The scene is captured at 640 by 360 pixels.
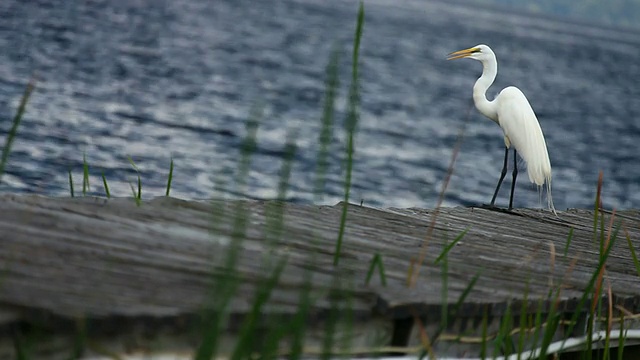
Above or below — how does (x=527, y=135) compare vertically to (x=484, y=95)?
below

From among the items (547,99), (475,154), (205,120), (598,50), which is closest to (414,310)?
(205,120)

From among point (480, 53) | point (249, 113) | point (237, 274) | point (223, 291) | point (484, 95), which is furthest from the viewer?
point (480, 53)

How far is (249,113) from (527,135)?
3892mm

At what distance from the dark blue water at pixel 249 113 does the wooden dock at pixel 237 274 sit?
1.11ft

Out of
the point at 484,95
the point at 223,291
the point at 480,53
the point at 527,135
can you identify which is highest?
the point at 480,53

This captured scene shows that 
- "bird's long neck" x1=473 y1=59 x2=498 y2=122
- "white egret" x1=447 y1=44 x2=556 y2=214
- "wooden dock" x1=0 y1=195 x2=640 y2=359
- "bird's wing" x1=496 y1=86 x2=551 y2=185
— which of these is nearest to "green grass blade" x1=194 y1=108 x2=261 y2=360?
"wooden dock" x1=0 y1=195 x2=640 y2=359

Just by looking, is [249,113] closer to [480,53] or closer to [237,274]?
[237,274]

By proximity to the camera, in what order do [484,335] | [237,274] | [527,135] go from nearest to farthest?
[237,274]
[484,335]
[527,135]

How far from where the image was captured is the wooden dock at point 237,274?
7.34 ft

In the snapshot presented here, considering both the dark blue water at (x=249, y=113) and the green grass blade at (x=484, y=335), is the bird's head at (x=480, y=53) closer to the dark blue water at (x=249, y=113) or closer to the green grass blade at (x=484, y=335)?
the dark blue water at (x=249, y=113)

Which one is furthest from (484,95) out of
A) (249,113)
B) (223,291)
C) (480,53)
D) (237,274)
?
(223,291)

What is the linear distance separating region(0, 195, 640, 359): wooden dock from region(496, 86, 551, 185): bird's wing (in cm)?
258

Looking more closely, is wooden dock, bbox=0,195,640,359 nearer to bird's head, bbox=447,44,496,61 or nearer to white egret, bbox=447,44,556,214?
white egret, bbox=447,44,556,214

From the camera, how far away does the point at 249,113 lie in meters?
3.51
